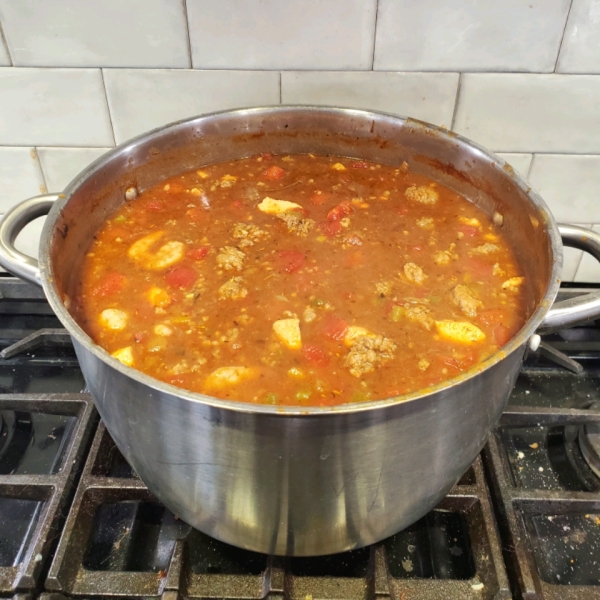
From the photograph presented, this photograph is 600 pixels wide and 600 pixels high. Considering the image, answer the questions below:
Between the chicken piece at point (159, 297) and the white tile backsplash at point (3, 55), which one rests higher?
the white tile backsplash at point (3, 55)

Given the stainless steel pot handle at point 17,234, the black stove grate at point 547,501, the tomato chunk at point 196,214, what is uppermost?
the stainless steel pot handle at point 17,234

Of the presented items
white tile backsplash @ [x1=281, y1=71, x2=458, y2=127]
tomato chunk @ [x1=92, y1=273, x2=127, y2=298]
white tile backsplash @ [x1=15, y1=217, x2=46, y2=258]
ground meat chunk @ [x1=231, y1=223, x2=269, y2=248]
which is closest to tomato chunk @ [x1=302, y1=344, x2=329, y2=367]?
ground meat chunk @ [x1=231, y1=223, x2=269, y2=248]

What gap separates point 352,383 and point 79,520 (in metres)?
0.75

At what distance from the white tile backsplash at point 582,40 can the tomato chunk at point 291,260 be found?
1.10m

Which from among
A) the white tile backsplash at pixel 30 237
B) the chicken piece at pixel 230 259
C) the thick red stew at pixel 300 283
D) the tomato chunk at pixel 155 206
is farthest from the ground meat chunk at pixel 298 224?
the white tile backsplash at pixel 30 237

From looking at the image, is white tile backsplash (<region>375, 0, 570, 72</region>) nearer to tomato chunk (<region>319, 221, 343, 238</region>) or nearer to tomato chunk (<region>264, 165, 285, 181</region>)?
tomato chunk (<region>264, 165, 285, 181</region>)

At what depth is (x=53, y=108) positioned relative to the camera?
6.54 ft

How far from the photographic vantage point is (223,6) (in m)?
1.75

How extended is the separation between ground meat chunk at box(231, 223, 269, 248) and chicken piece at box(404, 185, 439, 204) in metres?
0.50

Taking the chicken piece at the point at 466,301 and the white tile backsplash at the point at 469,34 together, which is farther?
the white tile backsplash at the point at 469,34

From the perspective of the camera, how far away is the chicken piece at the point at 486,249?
165 cm

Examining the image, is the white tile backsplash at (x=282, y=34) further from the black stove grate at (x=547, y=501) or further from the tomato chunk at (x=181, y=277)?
the black stove grate at (x=547, y=501)

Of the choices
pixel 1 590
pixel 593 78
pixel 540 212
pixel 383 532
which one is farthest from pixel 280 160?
pixel 1 590

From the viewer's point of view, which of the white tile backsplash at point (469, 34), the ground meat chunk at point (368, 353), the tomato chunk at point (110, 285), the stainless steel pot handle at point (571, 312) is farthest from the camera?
the white tile backsplash at point (469, 34)
